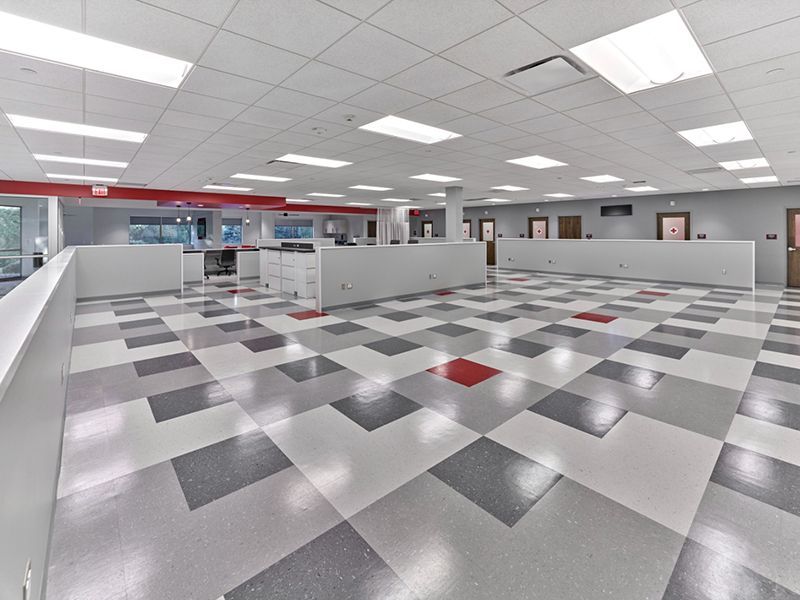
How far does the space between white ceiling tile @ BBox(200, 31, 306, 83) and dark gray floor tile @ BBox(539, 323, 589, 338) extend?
4150 millimetres

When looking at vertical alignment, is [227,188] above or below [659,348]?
above

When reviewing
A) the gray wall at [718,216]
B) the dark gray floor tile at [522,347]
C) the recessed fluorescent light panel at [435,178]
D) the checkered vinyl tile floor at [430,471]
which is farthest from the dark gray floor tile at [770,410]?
the gray wall at [718,216]

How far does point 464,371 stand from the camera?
3639 millimetres

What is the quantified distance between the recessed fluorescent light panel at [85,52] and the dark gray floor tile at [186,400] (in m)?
2.73

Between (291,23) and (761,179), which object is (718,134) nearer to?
(761,179)

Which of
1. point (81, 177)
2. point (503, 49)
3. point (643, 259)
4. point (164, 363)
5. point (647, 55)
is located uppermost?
point (81, 177)

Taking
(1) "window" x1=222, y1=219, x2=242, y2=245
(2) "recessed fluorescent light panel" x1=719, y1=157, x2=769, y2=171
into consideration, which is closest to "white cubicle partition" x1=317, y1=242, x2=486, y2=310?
(2) "recessed fluorescent light panel" x1=719, y1=157, x2=769, y2=171

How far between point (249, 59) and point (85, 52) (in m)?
1.33

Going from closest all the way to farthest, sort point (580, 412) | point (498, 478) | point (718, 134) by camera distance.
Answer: point (498, 478) < point (580, 412) < point (718, 134)

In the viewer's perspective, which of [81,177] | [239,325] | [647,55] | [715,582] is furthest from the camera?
[81,177]

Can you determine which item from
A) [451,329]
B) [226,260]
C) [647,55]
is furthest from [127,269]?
[647,55]

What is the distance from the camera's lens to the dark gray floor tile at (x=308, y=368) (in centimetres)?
354

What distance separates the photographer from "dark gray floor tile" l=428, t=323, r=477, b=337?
508 centimetres

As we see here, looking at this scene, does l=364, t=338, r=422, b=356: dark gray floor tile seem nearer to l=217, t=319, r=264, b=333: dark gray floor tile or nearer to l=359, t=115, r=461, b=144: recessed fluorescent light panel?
l=217, t=319, r=264, b=333: dark gray floor tile
